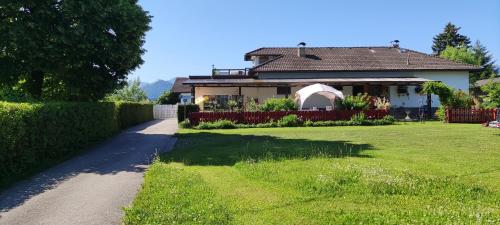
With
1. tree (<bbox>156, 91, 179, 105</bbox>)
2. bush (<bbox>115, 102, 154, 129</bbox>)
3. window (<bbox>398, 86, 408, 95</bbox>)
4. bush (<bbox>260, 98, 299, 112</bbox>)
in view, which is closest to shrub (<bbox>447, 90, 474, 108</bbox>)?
window (<bbox>398, 86, 408, 95</bbox>)

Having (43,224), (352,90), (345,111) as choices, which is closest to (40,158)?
(43,224)

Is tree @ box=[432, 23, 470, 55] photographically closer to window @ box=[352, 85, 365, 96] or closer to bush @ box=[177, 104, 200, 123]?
window @ box=[352, 85, 365, 96]

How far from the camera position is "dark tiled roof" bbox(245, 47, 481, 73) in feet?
136

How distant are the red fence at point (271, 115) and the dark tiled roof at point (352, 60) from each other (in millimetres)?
12298

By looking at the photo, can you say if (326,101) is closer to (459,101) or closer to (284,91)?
(284,91)

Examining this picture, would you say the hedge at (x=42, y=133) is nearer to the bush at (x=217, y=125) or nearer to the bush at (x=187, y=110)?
the bush at (x=217, y=125)

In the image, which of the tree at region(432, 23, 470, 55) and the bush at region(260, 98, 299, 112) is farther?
the tree at region(432, 23, 470, 55)

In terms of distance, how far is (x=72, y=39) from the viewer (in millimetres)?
16375

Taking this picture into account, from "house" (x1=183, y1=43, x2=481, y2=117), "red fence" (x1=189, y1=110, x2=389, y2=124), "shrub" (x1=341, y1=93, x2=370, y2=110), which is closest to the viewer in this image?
"red fence" (x1=189, y1=110, x2=389, y2=124)

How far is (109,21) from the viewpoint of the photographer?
1759cm

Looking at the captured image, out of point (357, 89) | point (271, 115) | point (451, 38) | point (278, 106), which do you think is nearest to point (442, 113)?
point (357, 89)

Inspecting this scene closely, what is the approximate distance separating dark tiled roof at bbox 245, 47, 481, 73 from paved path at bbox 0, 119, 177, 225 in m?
28.9

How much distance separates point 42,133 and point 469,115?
83.9ft

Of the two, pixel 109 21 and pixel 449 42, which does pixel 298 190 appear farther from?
pixel 449 42
